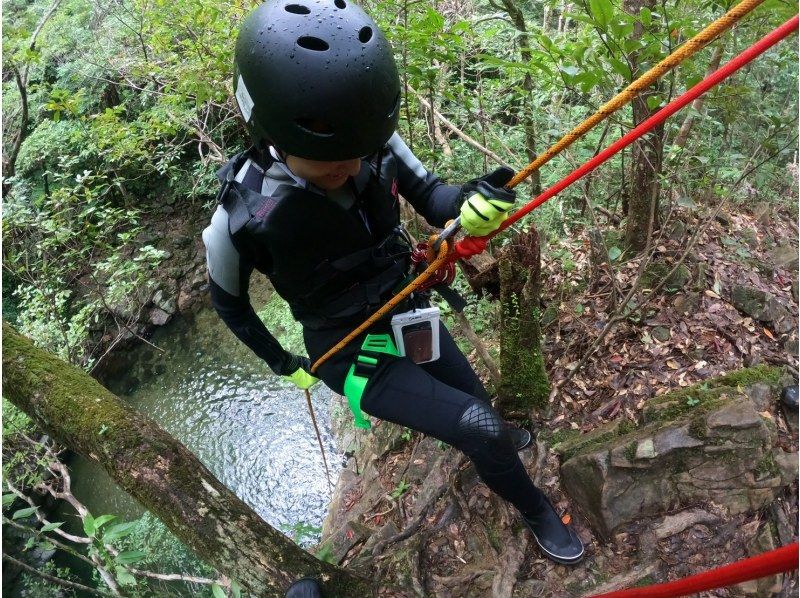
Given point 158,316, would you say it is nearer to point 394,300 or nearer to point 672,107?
point 394,300

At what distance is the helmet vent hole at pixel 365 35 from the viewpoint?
5.49 feet

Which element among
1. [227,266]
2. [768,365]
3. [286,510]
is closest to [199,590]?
[286,510]

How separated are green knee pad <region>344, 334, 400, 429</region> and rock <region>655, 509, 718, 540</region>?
4.90 ft

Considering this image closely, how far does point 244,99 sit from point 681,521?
2621 millimetres

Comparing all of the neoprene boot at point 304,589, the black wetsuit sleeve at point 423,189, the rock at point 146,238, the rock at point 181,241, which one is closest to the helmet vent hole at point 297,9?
the black wetsuit sleeve at point 423,189

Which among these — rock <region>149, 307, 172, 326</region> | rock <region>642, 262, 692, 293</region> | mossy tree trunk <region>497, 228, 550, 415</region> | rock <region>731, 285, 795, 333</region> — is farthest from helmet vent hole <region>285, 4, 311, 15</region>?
rock <region>149, 307, 172, 326</region>

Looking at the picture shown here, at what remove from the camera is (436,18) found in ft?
8.95

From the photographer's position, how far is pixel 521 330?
8.95ft

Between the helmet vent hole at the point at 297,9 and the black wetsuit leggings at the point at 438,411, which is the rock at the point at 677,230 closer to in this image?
the black wetsuit leggings at the point at 438,411

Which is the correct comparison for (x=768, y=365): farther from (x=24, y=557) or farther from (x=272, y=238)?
(x=24, y=557)

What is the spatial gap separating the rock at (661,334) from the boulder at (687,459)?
46 centimetres

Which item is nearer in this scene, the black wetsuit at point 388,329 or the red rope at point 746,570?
the red rope at point 746,570

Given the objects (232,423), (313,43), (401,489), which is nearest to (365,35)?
(313,43)

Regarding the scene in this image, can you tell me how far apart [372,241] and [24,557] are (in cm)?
669
